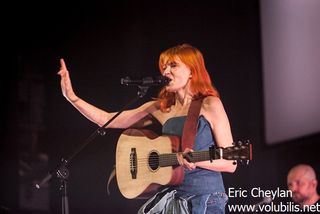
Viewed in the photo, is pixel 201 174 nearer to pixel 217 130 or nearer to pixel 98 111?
pixel 217 130

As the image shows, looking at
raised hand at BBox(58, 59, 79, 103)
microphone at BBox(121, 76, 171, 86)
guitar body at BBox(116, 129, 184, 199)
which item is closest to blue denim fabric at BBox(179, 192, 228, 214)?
guitar body at BBox(116, 129, 184, 199)

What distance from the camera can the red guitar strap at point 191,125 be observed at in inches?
127

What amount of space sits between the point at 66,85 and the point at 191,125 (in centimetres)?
78

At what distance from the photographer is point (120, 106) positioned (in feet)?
11.3

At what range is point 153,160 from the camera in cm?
329

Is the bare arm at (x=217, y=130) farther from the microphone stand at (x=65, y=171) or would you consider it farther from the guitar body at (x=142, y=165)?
the microphone stand at (x=65, y=171)

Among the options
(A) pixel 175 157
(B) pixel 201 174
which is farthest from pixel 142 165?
(B) pixel 201 174

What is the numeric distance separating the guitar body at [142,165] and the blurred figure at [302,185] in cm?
57

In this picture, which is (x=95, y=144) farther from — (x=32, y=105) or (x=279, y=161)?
(x=279, y=161)

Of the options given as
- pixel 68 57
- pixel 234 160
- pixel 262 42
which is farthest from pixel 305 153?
pixel 68 57

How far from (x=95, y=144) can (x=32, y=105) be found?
1.46 ft

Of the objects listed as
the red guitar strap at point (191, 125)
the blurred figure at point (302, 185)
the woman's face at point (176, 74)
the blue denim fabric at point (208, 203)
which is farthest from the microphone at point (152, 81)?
the blurred figure at point (302, 185)

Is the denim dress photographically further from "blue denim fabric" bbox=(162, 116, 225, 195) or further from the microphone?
the microphone

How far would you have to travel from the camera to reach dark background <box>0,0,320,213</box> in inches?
131
